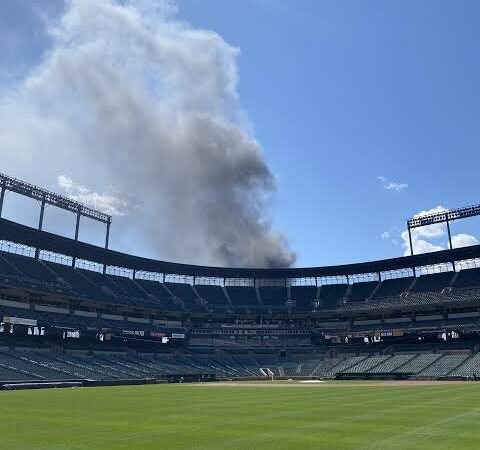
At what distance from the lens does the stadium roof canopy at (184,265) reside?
81188 millimetres

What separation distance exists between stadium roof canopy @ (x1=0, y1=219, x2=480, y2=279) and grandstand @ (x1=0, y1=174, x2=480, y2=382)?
24 cm

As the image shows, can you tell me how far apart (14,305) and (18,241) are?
1294 centimetres

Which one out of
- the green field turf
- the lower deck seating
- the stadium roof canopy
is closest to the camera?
the green field turf

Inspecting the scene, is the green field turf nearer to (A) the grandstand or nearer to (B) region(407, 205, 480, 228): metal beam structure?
(A) the grandstand

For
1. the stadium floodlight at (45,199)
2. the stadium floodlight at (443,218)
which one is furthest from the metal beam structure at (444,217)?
the stadium floodlight at (45,199)

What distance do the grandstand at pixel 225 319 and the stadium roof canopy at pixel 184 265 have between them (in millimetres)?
241

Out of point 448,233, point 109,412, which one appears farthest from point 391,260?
point 109,412

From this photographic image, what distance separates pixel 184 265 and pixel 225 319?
1593cm

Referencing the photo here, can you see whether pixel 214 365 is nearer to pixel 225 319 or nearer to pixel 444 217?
pixel 225 319

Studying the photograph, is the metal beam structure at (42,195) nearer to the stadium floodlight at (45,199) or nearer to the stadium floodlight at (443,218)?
the stadium floodlight at (45,199)

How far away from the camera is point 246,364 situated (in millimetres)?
92562

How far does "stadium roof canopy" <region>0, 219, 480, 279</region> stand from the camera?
266 ft

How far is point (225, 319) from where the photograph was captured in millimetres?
103062

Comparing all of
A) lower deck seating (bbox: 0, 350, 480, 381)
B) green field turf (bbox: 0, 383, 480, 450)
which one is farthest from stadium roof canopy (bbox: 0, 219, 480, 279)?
green field turf (bbox: 0, 383, 480, 450)
